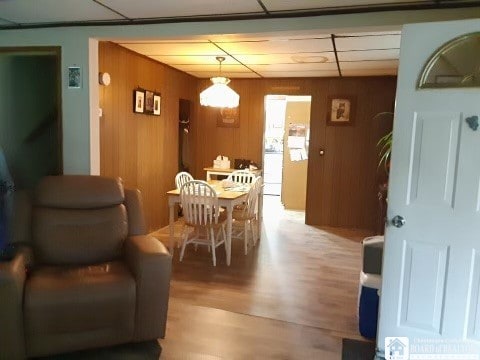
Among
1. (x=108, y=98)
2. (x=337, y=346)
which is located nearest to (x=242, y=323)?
(x=337, y=346)

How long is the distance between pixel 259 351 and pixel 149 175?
122 inches

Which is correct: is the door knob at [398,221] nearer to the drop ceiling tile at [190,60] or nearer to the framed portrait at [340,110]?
the drop ceiling tile at [190,60]

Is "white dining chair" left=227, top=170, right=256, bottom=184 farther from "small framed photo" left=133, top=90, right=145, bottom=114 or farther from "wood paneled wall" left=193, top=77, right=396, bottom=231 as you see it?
"small framed photo" left=133, top=90, right=145, bottom=114

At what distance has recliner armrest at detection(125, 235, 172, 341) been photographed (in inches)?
89.5

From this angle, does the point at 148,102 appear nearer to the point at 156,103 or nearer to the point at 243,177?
the point at 156,103

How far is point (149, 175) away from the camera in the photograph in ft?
16.2

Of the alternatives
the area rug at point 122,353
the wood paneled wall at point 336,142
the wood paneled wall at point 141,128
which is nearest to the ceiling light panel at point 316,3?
the wood paneled wall at point 141,128

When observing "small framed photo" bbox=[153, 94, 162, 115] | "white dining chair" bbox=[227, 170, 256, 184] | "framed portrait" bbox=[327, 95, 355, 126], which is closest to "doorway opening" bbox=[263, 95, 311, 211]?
"framed portrait" bbox=[327, 95, 355, 126]

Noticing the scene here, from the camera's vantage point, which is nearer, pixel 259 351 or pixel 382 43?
pixel 259 351

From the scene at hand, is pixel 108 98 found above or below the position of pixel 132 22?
below

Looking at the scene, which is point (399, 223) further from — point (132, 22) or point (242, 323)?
point (132, 22)

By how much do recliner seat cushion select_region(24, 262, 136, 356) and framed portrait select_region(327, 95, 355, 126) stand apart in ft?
14.1

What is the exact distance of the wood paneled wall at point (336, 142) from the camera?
5598 mm

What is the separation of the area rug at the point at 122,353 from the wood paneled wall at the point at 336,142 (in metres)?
4.01
